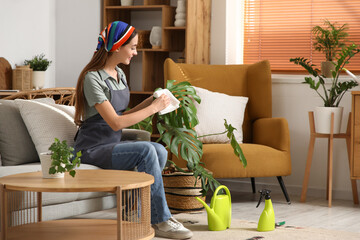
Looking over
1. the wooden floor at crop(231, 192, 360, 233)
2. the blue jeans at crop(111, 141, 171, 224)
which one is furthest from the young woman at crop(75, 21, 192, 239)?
the wooden floor at crop(231, 192, 360, 233)

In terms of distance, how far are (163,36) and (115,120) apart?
2131 millimetres

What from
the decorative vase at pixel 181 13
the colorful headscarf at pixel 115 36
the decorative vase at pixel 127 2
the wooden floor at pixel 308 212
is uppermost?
the decorative vase at pixel 127 2

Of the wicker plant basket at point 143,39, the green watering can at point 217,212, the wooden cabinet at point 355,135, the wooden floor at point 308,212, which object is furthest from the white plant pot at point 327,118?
the wicker plant basket at point 143,39

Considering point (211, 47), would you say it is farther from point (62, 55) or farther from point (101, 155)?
point (101, 155)

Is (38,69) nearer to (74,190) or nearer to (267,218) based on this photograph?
(267,218)

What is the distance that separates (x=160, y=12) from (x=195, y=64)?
2.96 feet

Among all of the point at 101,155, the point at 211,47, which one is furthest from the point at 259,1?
the point at 101,155

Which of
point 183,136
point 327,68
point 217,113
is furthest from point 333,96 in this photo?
point 183,136

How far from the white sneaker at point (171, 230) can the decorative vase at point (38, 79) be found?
7.89 ft

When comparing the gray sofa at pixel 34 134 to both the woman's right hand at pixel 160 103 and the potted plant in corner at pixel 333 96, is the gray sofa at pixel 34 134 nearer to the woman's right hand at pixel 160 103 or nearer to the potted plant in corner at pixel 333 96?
the woman's right hand at pixel 160 103

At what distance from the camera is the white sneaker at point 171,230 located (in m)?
2.90

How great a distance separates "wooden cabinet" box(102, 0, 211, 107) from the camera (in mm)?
4781

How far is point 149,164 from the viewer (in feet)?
9.36

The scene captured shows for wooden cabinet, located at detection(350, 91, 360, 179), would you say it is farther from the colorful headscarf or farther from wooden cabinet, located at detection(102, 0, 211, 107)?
the colorful headscarf
